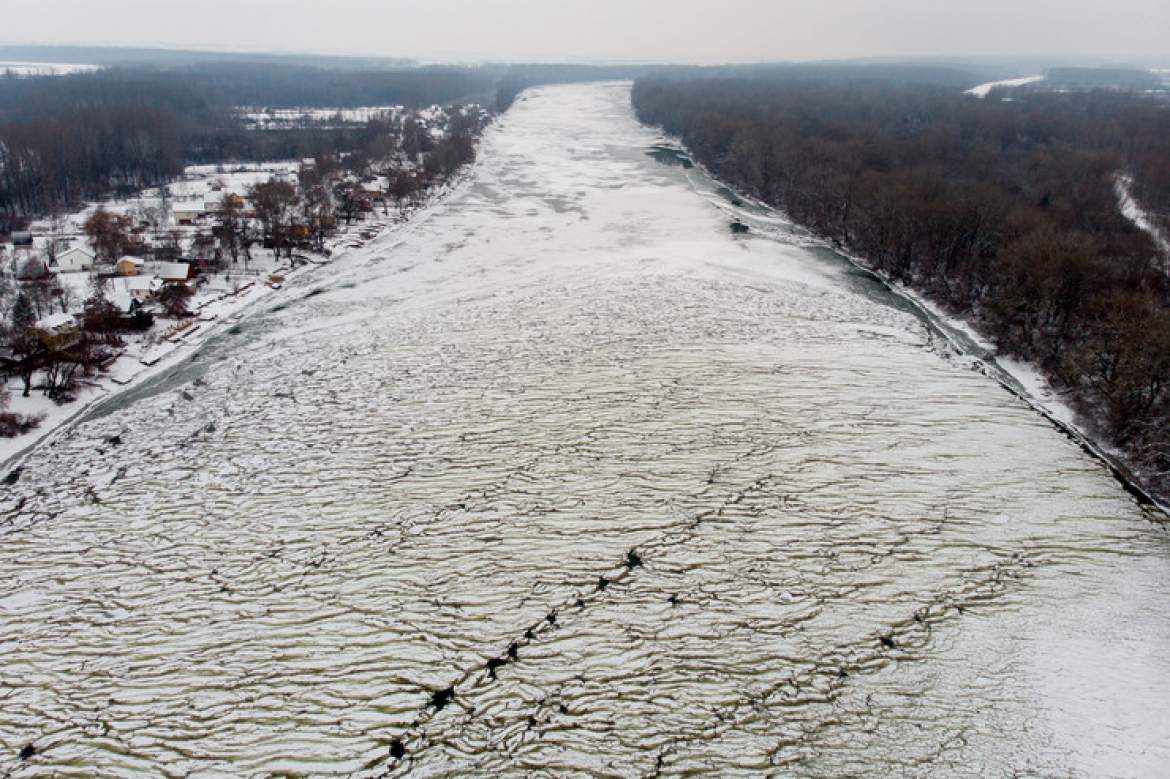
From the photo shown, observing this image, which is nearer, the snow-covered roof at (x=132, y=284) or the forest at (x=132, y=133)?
the snow-covered roof at (x=132, y=284)

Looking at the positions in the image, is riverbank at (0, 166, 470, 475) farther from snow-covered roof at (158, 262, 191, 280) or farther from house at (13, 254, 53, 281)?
house at (13, 254, 53, 281)

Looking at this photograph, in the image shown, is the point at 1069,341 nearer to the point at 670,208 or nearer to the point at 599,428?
the point at 599,428

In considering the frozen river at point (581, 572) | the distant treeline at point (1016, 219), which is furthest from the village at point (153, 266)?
the distant treeline at point (1016, 219)

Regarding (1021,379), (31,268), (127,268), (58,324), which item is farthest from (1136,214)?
(31,268)

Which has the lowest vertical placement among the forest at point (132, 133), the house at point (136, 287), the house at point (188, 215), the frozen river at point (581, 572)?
the frozen river at point (581, 572)

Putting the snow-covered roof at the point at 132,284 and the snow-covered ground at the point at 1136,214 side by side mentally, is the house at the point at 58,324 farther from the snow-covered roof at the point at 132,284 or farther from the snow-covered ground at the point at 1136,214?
the snow-covered ground at the point at 1136,214

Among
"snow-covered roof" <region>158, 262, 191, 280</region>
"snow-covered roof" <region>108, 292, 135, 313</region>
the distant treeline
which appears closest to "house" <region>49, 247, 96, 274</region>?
"snow-covered roof" <region>158, 262, 191, 280</region>
